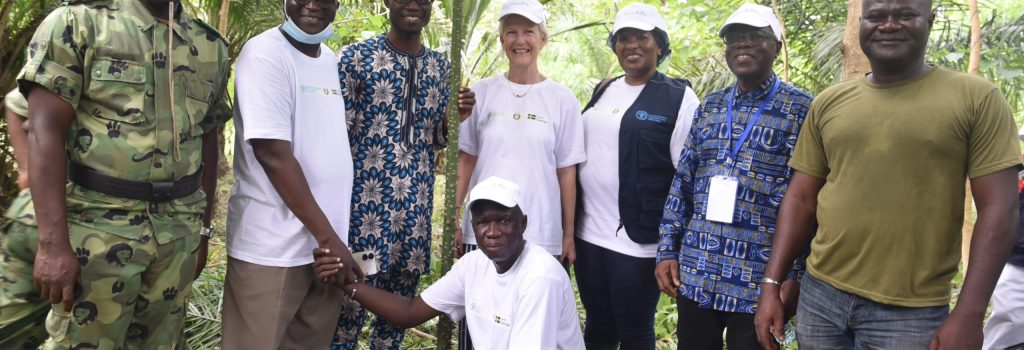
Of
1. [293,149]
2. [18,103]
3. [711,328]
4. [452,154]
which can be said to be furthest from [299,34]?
[711,328]

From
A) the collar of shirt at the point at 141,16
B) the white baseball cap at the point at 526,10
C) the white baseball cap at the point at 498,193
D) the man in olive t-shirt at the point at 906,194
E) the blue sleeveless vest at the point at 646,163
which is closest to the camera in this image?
the man in olive t-shirt at the point at 906,194

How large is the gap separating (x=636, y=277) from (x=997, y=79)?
18.3 feet

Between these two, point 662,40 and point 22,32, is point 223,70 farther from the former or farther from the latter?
point 662,40

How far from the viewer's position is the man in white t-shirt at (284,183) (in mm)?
2648

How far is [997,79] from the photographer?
22.5 ft

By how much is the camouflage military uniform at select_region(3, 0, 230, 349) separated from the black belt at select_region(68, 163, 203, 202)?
0.02 m

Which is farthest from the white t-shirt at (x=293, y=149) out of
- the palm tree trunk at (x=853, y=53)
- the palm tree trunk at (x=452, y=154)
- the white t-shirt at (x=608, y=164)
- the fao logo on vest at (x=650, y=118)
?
the palm tree trunk at (x=853, y=53)

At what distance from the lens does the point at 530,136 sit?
340 cm

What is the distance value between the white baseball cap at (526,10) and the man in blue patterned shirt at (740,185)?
3.12ft

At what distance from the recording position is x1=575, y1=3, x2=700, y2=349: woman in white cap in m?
3.32

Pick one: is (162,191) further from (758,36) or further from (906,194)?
(906,194)

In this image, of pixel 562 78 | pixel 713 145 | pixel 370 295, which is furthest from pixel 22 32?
pixel 562 78

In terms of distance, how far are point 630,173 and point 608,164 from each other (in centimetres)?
14

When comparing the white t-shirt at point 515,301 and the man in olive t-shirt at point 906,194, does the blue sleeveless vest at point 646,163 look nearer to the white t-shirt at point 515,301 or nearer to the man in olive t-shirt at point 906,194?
the white t-shirt at point 515,301
